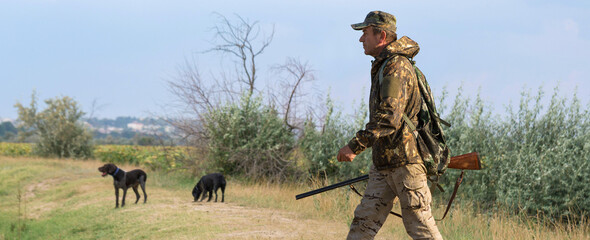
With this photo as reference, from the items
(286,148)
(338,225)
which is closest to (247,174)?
(286,148)

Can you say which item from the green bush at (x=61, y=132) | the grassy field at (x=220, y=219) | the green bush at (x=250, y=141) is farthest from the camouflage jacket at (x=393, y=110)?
the green bush at (x=61, y=132)

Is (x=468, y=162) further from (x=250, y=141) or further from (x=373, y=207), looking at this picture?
(x=250, y=141)

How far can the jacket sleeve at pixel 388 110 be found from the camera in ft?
12.2

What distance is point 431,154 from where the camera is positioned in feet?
13.2

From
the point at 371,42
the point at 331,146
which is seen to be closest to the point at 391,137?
the point at 371,42

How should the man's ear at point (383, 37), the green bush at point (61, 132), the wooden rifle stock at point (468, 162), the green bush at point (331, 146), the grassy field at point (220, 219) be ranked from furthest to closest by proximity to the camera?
the green bush at point (61, 132) → the green bush at point (331, 146) → the grassy field at point (220, 219) → the wooden rifle stock at point (468, 162) → the man's ear at point (383, 37)

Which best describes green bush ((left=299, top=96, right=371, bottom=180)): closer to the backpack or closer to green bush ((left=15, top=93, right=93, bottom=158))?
the backpack

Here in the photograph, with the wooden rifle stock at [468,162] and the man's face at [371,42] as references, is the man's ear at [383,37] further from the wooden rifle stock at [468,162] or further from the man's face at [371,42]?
the wooden rifle stock at [468,162]

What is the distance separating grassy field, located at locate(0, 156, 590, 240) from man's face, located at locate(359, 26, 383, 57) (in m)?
3.87

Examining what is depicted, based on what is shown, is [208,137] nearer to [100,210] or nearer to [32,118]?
[100,210]

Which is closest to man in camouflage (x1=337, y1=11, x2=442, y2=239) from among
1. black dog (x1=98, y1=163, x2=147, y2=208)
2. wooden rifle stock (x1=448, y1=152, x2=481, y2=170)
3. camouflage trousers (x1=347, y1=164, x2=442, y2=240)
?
camouflage trousers (x1=347, y1=164, x2=442, y2=240)

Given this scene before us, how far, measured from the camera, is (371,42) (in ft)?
13.3

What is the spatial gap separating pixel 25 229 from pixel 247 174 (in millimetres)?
6660

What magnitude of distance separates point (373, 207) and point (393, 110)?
871 millimetres
